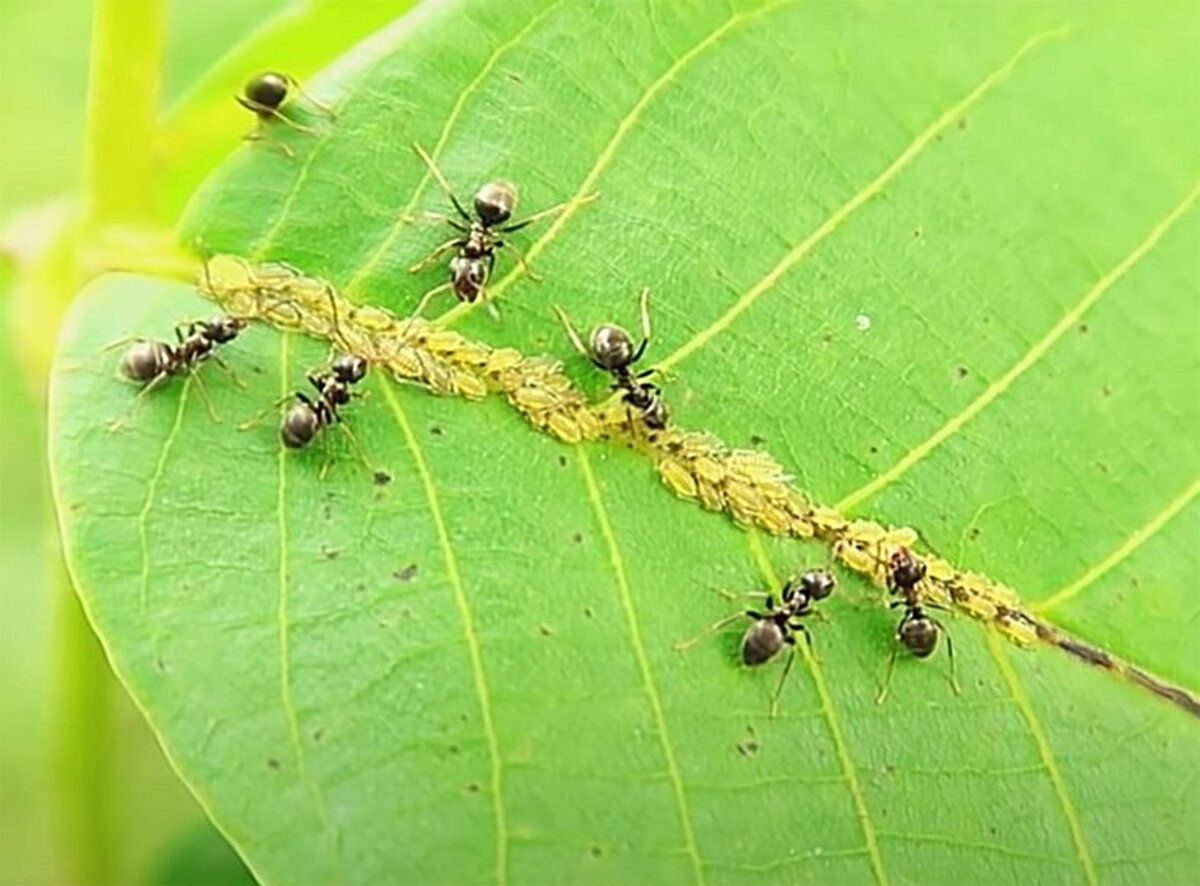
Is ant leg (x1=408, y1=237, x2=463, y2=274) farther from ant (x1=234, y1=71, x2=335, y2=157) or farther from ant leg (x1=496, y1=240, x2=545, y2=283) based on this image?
ant (x1=234, y1=71, x2=335, y2=157)

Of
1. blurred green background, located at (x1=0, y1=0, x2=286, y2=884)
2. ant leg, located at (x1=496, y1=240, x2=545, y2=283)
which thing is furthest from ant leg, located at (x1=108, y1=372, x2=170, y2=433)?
blurred green background, located at (x1=0, y1=0, x2=286, y2=884)

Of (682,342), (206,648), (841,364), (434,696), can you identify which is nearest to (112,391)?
(206,648)

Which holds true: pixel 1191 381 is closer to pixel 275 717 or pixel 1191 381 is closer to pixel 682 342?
pixel 682 342

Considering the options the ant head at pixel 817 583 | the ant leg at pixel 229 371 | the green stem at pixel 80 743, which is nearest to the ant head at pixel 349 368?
the ant leg at pixel 229 371

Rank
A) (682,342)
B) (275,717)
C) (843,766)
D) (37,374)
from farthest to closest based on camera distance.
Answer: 1. (37,374)
2. (682,342)
3. (843,766)
4. (275,717)

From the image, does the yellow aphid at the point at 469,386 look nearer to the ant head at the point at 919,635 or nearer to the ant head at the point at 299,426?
the ant head at the point at 299,426

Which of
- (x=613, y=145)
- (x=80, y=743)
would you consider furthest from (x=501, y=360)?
(x=80, y=743)
